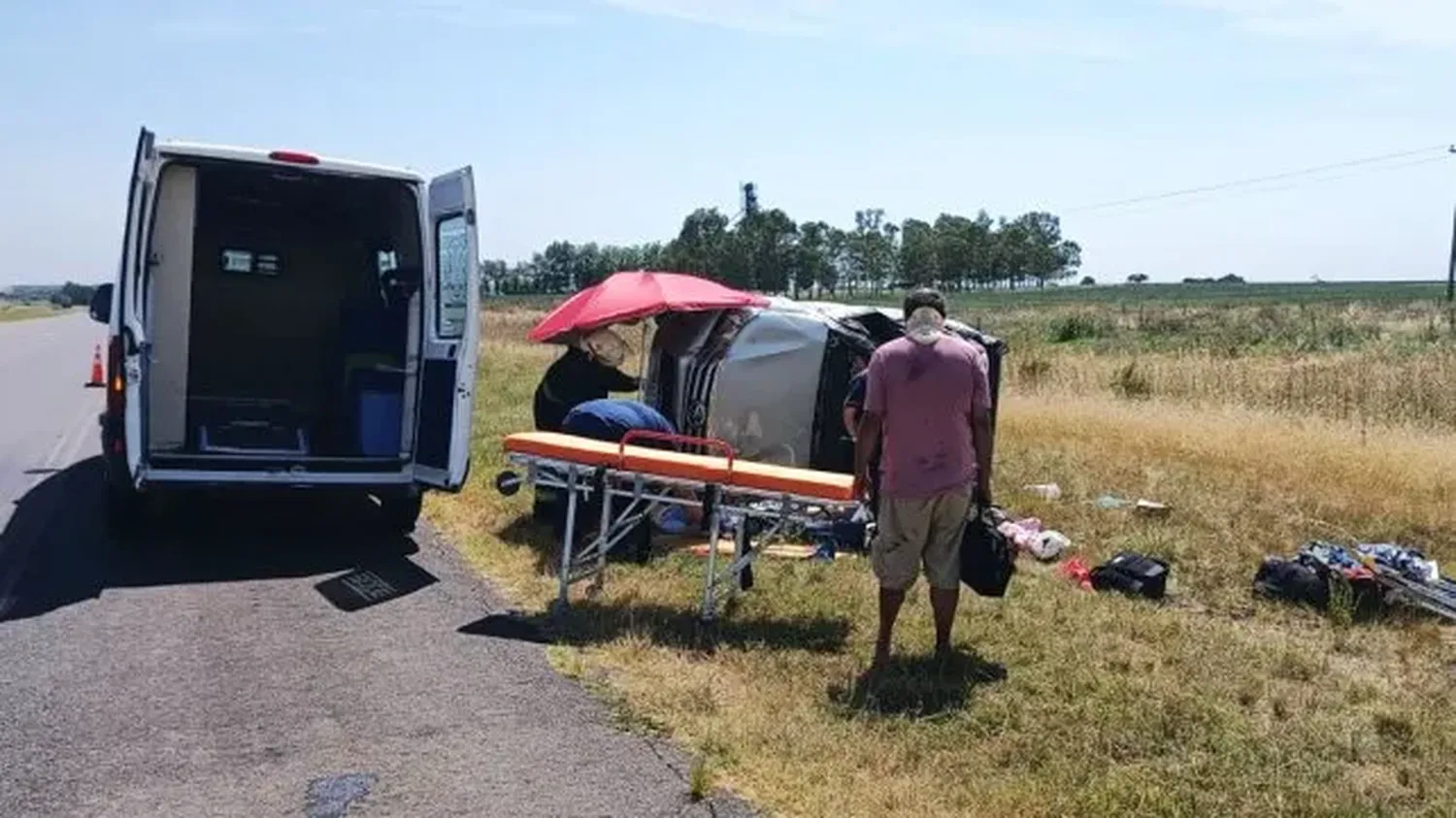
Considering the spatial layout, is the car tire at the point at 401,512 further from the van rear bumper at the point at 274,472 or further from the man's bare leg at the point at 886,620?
the man's bare leg at the point at 886,620

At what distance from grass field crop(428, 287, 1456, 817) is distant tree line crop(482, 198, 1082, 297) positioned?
42.2 meters

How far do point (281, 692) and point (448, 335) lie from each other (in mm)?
3440

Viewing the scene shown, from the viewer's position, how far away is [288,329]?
10.2 meters

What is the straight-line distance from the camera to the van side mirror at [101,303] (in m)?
9.66

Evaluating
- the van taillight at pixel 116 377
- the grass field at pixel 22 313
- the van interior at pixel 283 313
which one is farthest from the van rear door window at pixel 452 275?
the grass field at pixel 22 313

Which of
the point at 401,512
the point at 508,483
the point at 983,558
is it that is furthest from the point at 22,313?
the point at 983,558

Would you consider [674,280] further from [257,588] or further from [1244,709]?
[1244,709]

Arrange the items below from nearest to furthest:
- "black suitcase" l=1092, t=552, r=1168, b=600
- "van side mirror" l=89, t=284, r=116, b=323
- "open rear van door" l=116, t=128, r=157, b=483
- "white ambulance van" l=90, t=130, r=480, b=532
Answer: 1. "open rear van door" l=116, t=128, r=157, b=483
2. "white ambulance van" l=90, t=130, r=480, b=532
3. "black suitcase" l=1092, t=552, r=1168, b=600
4. "van side mirror" l=89, t=284, r=116, b=323

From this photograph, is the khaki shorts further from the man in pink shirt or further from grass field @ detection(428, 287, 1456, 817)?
grass field @ detection(428, 287, 1456, 817)

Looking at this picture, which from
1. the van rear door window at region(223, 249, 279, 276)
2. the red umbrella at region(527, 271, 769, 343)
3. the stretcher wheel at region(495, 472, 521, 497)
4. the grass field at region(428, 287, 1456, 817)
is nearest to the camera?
the grass field at region(428, 287, 1456, 817)

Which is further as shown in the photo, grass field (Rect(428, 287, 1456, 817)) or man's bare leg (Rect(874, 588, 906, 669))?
man's bare leg (Rect(874, 588, 906, 669))

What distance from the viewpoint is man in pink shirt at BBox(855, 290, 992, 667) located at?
6.05 meters

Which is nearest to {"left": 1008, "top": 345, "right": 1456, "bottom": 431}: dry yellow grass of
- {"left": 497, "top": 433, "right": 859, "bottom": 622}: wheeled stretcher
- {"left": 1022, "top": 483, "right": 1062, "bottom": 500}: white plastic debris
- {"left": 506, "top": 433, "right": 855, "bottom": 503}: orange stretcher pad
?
{"left": 1022, "top": 483, "right": 1062, "bottom": 500}: white plastic debris

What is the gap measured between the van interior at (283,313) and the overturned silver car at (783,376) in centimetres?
253
